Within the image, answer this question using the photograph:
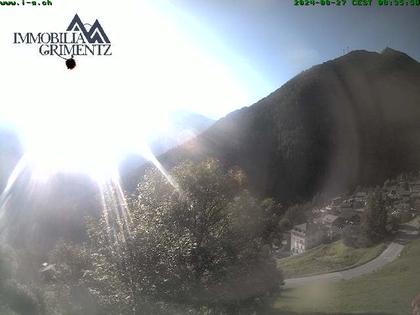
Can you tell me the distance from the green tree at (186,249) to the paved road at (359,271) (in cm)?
2112

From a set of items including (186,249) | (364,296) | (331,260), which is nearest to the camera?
(186,249)

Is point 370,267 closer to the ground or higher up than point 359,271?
higher up

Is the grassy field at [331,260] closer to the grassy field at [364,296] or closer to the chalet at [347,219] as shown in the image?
the grassy field at [364,296]

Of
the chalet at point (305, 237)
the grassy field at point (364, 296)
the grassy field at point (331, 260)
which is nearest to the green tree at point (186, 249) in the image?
the grassy field at point (364, 296)

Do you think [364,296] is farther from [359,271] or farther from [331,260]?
[331,260]

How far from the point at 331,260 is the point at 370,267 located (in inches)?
550

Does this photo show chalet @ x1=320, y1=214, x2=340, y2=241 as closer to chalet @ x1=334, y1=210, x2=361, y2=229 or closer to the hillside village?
the hillside village

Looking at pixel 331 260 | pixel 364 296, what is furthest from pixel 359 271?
pixel 364 296

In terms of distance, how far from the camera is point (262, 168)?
608ft

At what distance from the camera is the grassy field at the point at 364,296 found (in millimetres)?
26016

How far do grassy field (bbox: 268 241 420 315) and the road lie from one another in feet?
17.3

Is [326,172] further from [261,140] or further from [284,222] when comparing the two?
[284,222]

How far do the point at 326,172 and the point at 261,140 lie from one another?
124ft

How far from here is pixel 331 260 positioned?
66.7m
